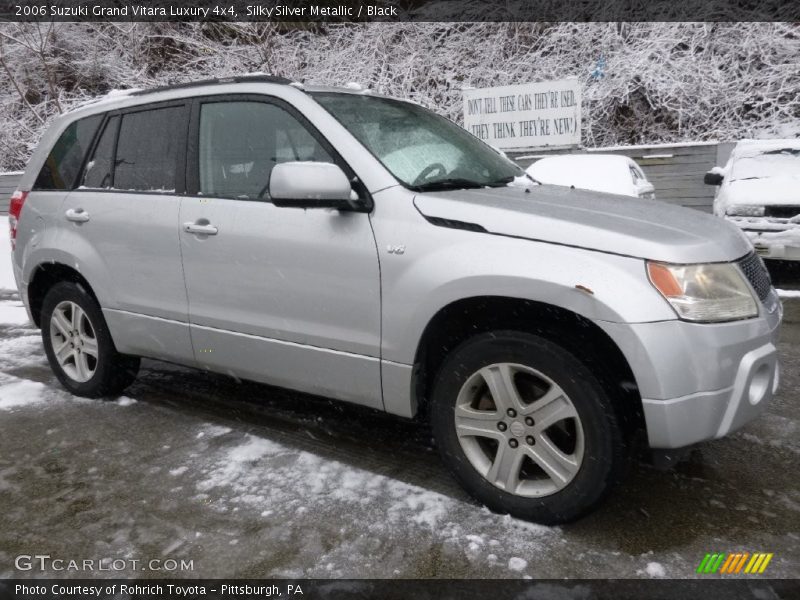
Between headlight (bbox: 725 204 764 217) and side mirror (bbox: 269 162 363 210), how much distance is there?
6.45 meters

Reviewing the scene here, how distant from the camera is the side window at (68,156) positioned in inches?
166

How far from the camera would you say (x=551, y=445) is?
8.71ft

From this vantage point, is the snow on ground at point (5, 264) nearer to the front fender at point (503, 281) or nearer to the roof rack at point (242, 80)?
the roof rack at point (242, 80)

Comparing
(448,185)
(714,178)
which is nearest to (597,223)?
(448,185)

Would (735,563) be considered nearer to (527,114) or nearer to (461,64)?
(527,114)

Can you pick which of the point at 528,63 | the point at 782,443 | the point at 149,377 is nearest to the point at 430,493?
the point at 782,443

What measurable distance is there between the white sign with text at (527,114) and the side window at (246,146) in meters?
8.81

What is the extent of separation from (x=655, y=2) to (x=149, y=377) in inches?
515

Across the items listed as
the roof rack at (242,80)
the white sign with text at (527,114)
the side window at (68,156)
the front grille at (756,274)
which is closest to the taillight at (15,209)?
the side window at (68,156)

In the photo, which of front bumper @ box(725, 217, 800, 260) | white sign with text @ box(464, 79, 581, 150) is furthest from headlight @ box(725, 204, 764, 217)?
white sign with text @ box(464, 79, 581, 150)

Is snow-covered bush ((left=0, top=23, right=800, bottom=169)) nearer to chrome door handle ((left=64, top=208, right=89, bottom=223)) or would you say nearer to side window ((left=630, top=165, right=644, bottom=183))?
side window ((left=630, top=165, right=644, bottom=183))

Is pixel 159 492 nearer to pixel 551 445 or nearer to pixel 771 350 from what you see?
pixel 551 445

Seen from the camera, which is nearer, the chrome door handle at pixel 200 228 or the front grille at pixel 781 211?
the chrome door handle at pixel 200 228

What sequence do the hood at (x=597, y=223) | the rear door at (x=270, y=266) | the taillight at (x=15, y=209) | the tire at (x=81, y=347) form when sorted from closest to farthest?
1. the hood at (x=597, y=223)
2. the rear door at (x=270, y=266)
3. the tire at (x=81, y=347)
4. the taillight at (x=15, y=209)
